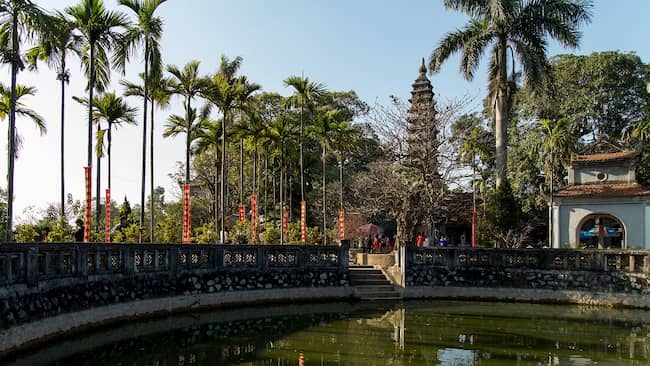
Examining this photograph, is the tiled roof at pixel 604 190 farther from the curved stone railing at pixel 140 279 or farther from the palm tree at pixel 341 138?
the palm tree at pixel 341 138

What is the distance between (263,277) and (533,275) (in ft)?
29.0

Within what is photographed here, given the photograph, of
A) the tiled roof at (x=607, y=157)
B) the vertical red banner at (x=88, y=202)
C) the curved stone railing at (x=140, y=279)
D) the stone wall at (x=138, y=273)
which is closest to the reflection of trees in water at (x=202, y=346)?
the curved stone railing at (x=140, y=279)

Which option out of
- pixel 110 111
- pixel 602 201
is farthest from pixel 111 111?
pixel 602 201

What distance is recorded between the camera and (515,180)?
33094 millimetres

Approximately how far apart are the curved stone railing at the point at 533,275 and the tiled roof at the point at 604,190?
204 inches

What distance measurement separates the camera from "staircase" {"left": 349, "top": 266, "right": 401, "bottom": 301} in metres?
18.9

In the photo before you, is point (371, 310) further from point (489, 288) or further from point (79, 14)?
point (79, 14)

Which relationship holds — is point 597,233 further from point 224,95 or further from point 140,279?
point 140,279

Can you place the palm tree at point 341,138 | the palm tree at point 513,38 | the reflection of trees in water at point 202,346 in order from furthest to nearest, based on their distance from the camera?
1. the palm tree at point 341,138
2. the palm tree at point 513,38
3. the reflection of trees in water at point 202,346

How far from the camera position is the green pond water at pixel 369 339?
1061cm

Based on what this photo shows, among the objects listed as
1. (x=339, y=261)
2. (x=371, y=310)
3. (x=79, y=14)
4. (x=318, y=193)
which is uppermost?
(x=79, y=14)

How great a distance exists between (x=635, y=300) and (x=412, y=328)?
8.04 meters

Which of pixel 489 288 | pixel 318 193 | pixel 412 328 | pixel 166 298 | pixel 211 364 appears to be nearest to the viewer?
pixel 211 364

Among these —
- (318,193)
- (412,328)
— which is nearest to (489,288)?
(412,328)
